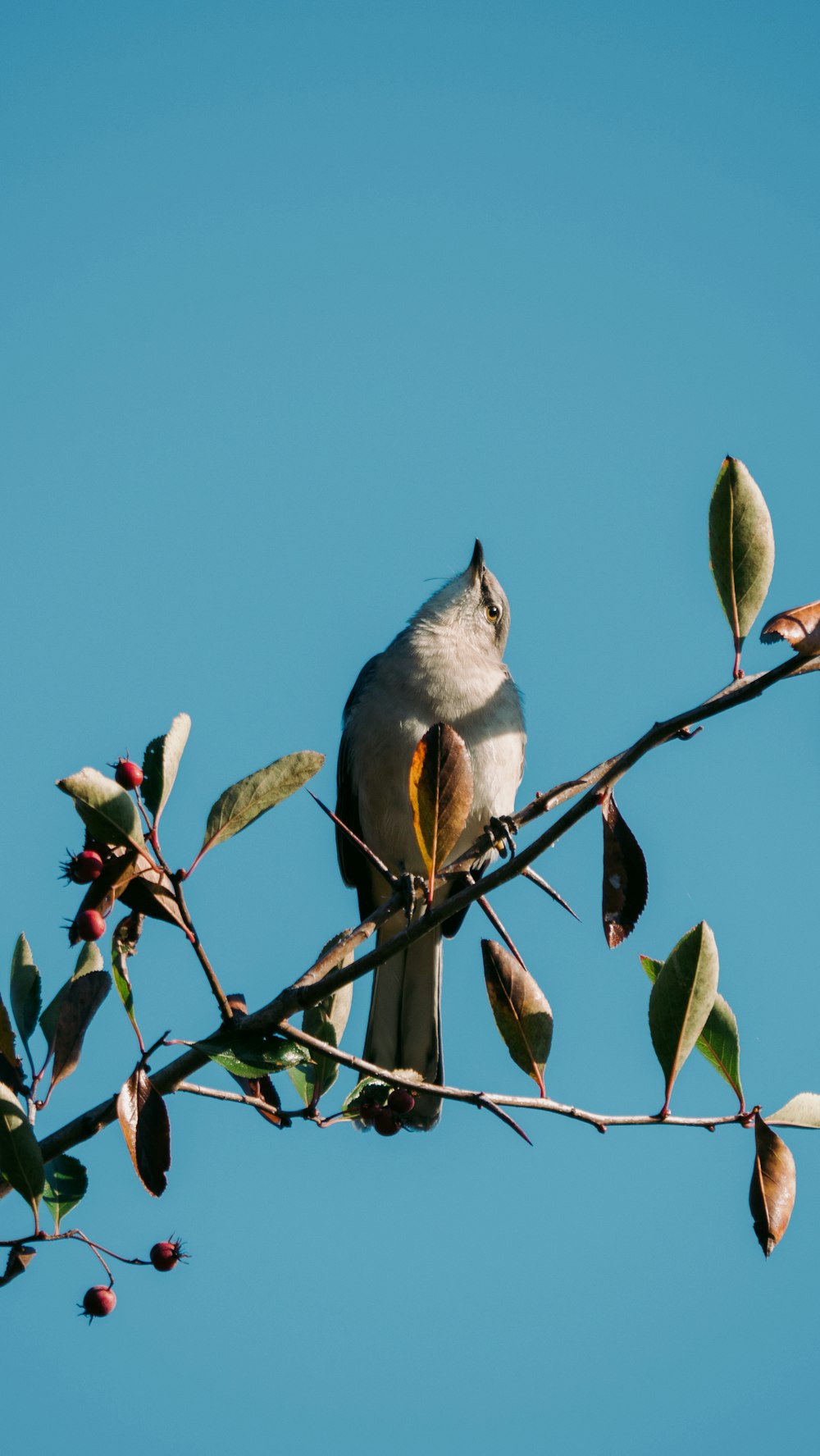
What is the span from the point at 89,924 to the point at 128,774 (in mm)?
343

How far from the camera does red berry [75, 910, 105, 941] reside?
2590 millimetres

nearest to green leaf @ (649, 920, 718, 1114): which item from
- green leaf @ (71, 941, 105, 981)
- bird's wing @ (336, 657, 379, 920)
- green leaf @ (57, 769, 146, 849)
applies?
green leaf @ (57, 769, 146, 849)

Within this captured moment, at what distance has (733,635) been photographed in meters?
2.69

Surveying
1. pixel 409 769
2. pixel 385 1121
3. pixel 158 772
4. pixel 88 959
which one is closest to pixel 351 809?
pixel 409 769

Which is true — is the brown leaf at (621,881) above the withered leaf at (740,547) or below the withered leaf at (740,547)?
below

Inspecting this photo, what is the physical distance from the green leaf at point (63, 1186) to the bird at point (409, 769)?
2.33 metres

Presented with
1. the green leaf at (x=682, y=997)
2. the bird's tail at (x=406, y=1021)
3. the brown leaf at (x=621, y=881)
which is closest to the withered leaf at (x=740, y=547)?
the brown leaf at (x=621, y=881)

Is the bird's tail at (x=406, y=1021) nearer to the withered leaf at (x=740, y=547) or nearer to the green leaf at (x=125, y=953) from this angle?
the green leaf at (x=125, y=953)

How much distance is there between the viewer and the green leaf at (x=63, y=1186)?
279 centimetres

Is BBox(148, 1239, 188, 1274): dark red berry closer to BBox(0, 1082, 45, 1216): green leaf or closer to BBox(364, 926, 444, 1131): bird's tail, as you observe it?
BBox(0, 1082, 45, 1216): green leaf

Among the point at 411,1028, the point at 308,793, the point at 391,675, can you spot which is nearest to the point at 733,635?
the point at 308,793

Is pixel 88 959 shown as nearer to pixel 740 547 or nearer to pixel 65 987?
pixel 65 987

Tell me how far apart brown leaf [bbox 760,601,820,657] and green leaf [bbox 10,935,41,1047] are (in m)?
1.86

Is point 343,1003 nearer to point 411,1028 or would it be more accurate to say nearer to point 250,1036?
point 250,1036
